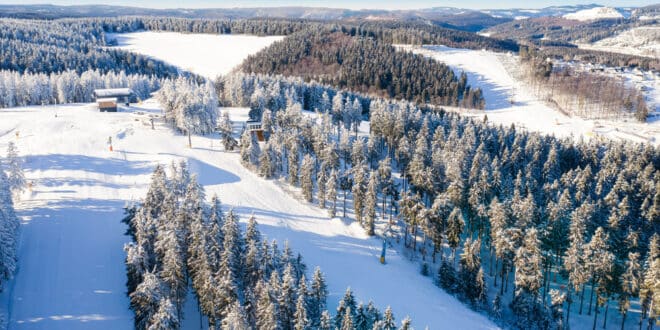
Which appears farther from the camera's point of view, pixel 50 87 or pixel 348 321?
pixel 50 87

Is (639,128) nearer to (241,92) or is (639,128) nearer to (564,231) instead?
(564,231)

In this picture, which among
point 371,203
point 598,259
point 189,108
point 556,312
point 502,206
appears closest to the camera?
point 556,312

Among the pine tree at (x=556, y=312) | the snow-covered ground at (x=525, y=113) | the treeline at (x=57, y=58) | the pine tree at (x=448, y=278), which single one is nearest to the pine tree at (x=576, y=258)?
the pine tree at (x=556, y=312)

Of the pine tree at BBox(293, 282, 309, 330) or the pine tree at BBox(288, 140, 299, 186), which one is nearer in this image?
the pine tree at BBox(293, 282, 309, 330)

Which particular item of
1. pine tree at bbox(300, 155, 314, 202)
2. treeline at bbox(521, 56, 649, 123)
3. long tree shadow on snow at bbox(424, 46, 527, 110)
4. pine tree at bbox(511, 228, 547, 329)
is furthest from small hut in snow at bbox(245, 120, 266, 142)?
treeline at bbox(521, 56, 649, 123)

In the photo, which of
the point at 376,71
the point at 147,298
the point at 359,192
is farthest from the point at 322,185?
the point at 376,71

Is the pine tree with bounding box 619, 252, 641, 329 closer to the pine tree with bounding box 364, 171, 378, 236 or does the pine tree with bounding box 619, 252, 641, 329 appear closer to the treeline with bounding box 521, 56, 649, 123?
the pine tree with bounding box 364, 171, 378, 236

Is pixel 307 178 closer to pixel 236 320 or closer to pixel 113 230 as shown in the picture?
pixel 113 230
